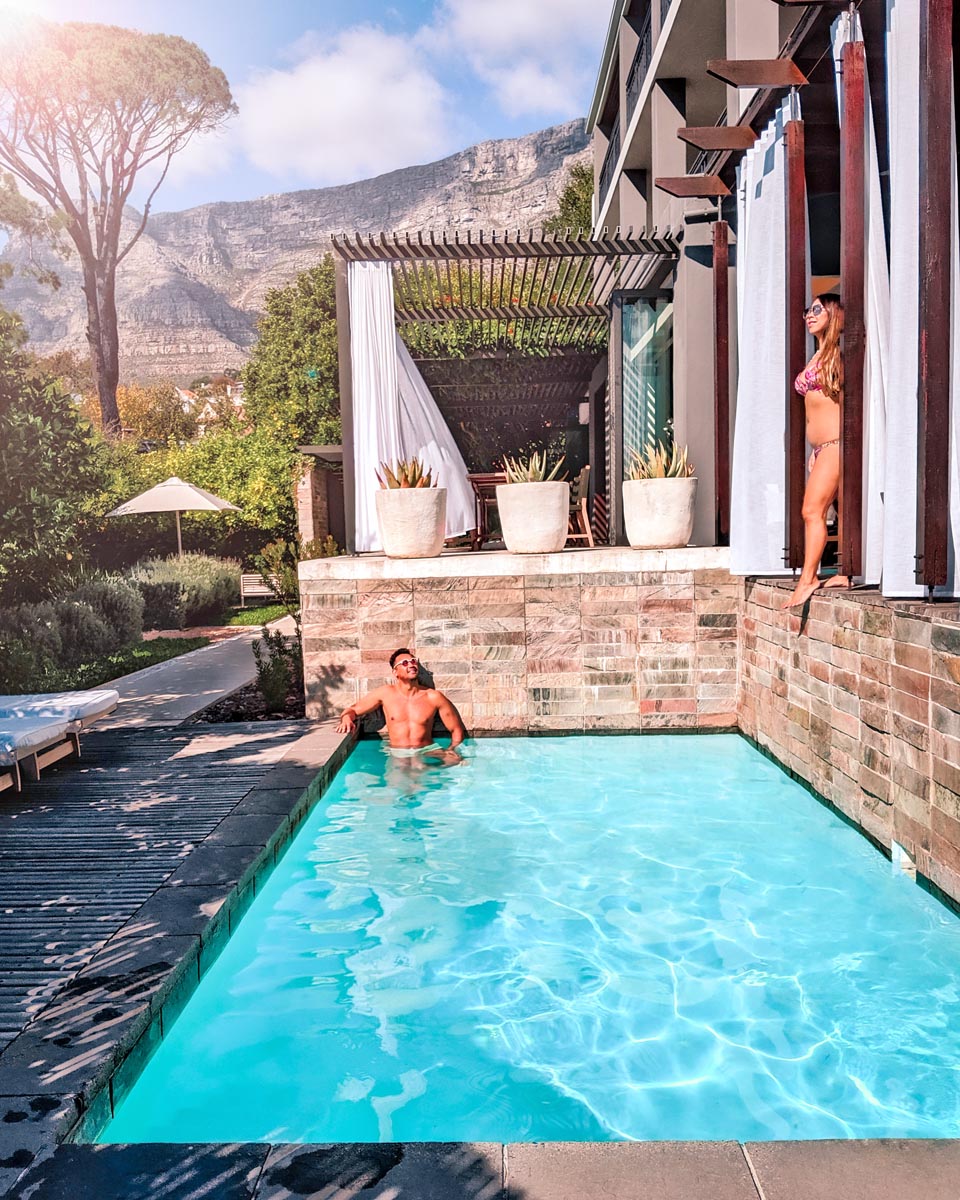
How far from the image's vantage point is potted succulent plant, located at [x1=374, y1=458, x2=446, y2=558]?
778cm

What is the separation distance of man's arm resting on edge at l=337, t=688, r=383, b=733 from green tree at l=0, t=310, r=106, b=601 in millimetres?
5463

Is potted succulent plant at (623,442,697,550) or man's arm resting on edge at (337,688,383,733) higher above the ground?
potted succulent plant at (623,442,697,550)

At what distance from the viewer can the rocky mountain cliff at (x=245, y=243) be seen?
90875 mm

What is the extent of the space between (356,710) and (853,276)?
4.53 meters

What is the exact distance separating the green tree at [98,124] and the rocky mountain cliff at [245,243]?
4038 cm

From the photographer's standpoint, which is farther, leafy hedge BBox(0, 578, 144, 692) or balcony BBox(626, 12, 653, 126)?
balcony BBox(626, 12, 653, 126)

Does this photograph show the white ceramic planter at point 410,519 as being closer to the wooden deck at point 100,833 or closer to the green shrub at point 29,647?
the wooden deck at point 100,833

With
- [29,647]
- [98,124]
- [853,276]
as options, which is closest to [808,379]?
[853,276]

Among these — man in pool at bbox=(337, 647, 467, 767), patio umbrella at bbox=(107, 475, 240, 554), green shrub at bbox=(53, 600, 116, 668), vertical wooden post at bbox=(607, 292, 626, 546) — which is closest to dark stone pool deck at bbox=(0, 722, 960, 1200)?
man in pool at bbox=(337, 647, 467, 767)

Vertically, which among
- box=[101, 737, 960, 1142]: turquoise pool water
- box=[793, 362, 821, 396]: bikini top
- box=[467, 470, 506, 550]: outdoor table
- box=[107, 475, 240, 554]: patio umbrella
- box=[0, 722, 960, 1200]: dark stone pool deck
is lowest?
box=[101, 737, 960, 1142]: turquoise pool water

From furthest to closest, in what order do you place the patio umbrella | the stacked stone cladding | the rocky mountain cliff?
the rocky mountain cliff
the patio umbrella
the stacked stone cladding

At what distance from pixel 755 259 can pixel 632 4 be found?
10.1 m

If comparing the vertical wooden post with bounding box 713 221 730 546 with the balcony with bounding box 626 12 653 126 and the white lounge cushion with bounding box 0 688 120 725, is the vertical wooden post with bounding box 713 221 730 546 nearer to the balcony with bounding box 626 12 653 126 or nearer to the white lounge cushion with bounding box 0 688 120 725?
the white lounge cushion with bounding box 0 688 120 725

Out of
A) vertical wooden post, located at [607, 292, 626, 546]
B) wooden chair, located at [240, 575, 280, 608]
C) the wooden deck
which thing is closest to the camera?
the wooden deck
